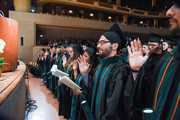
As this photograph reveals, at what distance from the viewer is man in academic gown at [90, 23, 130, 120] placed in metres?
1.55

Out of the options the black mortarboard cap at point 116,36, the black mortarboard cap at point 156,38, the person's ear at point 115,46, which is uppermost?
the black mortarboard cap at point 156,38

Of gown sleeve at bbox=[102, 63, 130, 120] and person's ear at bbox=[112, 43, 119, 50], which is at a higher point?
person's ear at bbox=[112, 43, 119, 50]

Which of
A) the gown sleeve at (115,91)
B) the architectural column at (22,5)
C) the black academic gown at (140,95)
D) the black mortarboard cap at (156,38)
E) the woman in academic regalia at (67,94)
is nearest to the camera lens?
the black academic gown at (140,95)

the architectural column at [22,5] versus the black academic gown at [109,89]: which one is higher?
the architectural column at [22,5]

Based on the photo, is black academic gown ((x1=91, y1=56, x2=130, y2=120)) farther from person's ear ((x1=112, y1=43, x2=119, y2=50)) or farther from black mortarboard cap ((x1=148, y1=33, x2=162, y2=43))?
black mortarboard cap ((x1=148, y1=33, x2=162, y2=43))

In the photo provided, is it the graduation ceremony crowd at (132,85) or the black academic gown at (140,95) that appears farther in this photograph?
the black academic gown at (140,95)

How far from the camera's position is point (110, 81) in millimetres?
1764

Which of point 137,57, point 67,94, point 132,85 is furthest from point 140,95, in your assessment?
point 67,94

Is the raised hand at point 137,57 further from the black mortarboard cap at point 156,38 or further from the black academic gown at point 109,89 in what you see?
the black mortarboard cap at point 156,38

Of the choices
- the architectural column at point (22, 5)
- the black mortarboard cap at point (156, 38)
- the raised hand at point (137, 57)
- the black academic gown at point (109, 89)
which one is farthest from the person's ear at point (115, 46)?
the architectural column at point (22, 5)

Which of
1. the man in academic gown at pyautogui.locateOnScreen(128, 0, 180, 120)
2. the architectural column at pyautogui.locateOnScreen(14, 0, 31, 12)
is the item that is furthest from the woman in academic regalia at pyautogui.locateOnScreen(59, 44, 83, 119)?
the architectural column at pyautogui.locateOnScreen(14, 0, 31, 12)

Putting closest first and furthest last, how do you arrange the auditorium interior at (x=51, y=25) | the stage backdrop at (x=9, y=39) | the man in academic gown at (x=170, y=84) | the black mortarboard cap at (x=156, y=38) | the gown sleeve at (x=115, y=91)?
1. the man in academic gown at (x=170, y=84)
2. the gown sleeve at (x=115, y=91)
3. the stage backdrop at (x=9, y=39)
4. the black mortarboard cap at (x=156, y=38)
5. the auditorium interior at (x=51, y=25)

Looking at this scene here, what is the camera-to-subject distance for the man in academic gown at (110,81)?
1554 mm

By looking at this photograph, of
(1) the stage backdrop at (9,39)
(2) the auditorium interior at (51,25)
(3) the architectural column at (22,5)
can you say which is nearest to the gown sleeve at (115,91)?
(1) the stage backdrop at (9,39)
